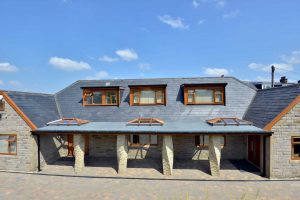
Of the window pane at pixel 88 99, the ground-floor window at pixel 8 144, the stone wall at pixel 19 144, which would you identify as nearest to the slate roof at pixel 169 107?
the window pane at pixel 88 99

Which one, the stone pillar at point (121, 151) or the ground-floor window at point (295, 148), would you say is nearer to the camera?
the ground-floor window at point (295, 148)

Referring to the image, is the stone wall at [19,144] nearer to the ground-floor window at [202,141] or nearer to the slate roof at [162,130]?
the slate roof at [162,130]

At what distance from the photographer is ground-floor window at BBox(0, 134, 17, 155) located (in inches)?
540

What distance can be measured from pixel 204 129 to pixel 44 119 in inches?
487

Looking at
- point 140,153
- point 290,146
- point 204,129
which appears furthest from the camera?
point 140,153

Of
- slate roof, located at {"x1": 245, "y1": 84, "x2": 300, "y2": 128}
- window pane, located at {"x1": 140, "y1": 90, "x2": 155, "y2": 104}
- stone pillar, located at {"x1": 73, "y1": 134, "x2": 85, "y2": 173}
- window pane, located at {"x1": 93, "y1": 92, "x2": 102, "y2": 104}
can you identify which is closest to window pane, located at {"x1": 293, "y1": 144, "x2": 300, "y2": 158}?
slate roof, located at {"x1": 245, "y1": 84, "x2": 300, "y2": 128}

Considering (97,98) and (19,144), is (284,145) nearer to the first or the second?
(97,98)

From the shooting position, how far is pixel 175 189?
10820 millimetres

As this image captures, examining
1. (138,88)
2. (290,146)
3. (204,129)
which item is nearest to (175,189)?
(204,129)

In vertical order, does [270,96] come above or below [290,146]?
above

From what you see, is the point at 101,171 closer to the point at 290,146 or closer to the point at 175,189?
the point at 175,189

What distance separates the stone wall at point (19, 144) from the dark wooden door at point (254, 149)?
16122 millimetres

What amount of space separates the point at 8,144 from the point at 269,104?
19317 mm

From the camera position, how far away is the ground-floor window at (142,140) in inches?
627
